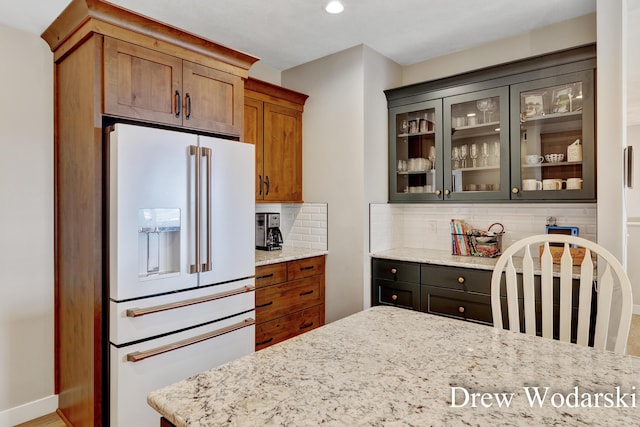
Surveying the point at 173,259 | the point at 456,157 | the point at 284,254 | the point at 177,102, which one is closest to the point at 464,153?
the point at 456,157

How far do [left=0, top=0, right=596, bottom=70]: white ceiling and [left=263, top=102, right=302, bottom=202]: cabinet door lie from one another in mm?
544

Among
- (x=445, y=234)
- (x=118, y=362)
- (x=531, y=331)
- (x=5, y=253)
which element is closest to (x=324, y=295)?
(x=445, y=234)

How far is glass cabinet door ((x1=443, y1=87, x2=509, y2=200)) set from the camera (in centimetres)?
281

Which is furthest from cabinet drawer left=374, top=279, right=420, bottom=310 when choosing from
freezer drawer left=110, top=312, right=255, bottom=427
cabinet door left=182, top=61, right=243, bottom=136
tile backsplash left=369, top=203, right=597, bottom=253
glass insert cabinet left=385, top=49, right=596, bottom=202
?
cabinet door left=182, top=61, right=243, bottom=136

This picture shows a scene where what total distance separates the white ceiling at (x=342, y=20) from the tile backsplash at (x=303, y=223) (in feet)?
4.49

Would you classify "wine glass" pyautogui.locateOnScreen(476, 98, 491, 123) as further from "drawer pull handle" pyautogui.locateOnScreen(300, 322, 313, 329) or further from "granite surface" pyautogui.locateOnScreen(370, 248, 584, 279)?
"drawer pull handle" pyautogui.locateOnScreen(300, 322, 313, 329)

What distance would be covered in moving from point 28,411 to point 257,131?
2.47 metres

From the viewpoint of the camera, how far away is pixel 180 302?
6.77 feet

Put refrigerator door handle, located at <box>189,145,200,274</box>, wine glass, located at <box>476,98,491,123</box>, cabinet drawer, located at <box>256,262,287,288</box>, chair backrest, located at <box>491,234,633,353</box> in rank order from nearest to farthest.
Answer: chair backrest, located at <box>491,234,633,353</box> → refrigerator door handle, located at <box>189,145,200,274</box> → cabinet drawer, located at <box>256,262,287,288</box> → wine glass, located at <box>476,98,491,123</box>

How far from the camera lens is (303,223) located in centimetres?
356

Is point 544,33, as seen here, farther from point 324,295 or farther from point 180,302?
point 180,302

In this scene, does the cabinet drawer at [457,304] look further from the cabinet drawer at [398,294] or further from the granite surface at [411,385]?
the granite surface at [411,385]

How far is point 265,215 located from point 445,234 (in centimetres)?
162

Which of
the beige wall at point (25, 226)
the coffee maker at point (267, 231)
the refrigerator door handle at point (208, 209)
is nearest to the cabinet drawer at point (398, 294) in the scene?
the coffee maker at point (267, 231)
